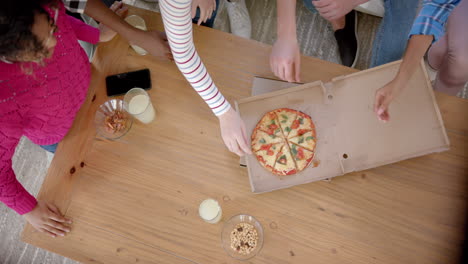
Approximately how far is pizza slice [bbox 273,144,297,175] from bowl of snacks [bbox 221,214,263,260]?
0.61ft

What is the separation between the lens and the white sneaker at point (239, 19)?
1.99 m

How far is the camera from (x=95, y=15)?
1.18 meters

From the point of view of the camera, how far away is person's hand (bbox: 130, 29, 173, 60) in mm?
1182

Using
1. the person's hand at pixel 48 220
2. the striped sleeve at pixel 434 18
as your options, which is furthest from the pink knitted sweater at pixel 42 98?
the striped sleeve at pixel 434 18

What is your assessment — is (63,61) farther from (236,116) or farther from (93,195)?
(236,116)

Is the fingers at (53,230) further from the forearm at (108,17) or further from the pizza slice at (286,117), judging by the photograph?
the pizza slice at (286,117)

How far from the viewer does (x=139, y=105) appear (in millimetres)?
1109

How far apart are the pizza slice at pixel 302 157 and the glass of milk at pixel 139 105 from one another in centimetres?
53

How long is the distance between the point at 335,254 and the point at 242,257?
0.99 ft

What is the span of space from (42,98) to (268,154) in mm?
766

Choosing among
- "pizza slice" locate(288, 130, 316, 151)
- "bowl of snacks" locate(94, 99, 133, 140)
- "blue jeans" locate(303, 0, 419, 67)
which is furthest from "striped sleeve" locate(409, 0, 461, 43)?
"bowl of snacks" locate(94, 99, 133, 140)

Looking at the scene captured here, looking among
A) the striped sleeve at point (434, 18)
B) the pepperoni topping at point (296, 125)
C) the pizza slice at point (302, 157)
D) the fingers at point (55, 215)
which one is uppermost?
the striped sleeve at point (434, 18)

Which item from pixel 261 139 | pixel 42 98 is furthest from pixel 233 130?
pixel 42 98

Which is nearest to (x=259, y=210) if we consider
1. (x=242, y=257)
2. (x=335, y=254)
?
(x=242, y=257)
